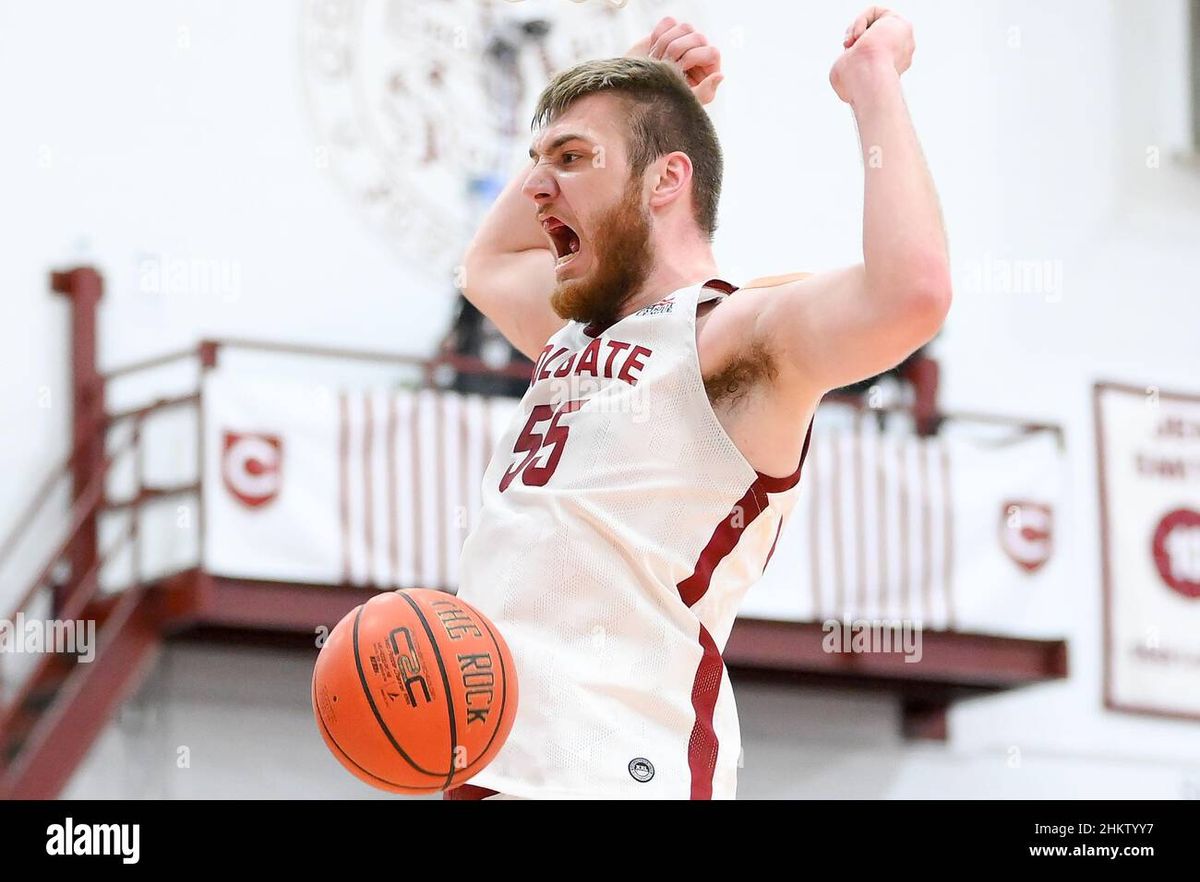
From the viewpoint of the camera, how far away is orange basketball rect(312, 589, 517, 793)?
3066 mm

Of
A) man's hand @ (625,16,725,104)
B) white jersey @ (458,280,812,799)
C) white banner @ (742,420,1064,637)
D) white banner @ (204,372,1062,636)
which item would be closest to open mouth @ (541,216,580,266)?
white jersey @ (458,280,812,799)

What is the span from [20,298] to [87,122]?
42.9 inches

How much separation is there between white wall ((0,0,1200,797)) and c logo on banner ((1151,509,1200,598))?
1.42 feet

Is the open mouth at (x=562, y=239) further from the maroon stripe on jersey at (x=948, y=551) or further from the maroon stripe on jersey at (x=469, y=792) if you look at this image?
the maroon stripe on jersey at (x=948, y=551)

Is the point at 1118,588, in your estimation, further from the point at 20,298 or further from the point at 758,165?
the point at 20,298

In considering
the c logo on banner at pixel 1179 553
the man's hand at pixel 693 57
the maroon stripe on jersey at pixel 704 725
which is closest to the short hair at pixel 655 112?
the man's hand at pixel 693 57

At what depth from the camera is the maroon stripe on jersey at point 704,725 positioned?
320 cm

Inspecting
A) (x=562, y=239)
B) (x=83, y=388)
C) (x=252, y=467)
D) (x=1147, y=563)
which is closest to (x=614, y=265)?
(x=562, y=239)

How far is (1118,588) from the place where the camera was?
12719mm

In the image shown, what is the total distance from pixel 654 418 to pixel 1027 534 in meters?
8.71

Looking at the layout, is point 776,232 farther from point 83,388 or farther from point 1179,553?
point 83,388

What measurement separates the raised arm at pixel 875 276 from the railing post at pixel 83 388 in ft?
25.7

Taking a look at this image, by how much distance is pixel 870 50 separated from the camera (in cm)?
312
